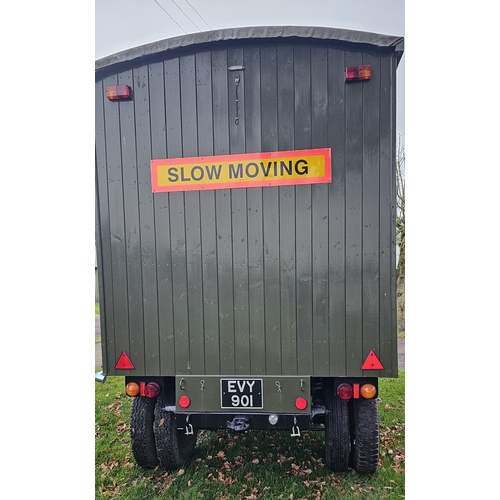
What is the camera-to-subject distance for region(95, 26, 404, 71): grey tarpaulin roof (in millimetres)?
1474

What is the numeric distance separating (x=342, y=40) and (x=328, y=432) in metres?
2.27

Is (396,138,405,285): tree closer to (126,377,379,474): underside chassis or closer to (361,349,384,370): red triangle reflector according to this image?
(361,349,384,370): red triangle reflector

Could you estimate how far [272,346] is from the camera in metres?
1.65

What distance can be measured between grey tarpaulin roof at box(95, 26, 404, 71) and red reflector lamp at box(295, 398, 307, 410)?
1.95 m

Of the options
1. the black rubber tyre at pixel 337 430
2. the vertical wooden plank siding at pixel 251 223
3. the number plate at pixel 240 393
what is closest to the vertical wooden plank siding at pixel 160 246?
the vertical wooden plank siding at pixel 251 223

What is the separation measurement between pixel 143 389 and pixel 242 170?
151 cm

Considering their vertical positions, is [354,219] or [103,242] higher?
[354,219]

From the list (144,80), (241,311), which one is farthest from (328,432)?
(144,80)

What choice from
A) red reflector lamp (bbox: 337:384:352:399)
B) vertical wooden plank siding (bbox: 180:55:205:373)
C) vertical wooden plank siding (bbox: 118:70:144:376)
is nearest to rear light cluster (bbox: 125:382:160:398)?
vertical wooden plank siding (bbox: 118:70:144:376)

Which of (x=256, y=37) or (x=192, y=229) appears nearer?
(x=256, y=37)

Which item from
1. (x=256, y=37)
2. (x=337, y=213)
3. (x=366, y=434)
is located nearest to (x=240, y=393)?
(x=366, y=434)

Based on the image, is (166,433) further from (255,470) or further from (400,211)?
(400,211)

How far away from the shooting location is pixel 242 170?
161cm
